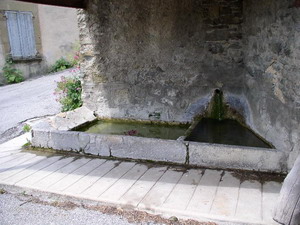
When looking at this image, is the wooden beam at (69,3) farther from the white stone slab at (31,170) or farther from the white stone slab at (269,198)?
the white stone slab at (269,198)

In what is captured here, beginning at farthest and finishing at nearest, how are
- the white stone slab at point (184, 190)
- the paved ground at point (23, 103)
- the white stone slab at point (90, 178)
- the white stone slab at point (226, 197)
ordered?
the paved ground at point (23, 103) < the white stone slab at point (90, 178) < the white stone slab at point (184, 190) < the white stone slab at point (226, 197)

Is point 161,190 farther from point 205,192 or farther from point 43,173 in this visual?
point 43,173

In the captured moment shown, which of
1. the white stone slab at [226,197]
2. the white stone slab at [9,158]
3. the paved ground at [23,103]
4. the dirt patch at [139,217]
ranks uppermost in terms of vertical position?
the paved ground at [23,103]

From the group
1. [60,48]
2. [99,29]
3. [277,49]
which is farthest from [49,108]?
[60,48]

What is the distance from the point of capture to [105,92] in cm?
483

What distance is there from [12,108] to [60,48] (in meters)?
4.96

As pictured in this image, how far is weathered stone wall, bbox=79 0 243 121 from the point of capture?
437cm

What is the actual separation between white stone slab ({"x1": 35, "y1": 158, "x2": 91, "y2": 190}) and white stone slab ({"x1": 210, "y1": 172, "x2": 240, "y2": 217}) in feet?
5.24

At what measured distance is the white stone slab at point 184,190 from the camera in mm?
2479

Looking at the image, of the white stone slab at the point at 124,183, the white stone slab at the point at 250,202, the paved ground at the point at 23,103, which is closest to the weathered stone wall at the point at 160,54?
the paved ground at the point at 23,103

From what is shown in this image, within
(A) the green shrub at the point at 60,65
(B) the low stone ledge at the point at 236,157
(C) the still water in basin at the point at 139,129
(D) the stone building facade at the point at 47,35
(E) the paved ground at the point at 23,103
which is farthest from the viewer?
(A) the green shrub at the point at 60,65

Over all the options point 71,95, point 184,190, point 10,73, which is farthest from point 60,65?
point 184,190

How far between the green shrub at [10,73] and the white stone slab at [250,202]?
8.46 m

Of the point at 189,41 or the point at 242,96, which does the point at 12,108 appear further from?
the point at 242,96
